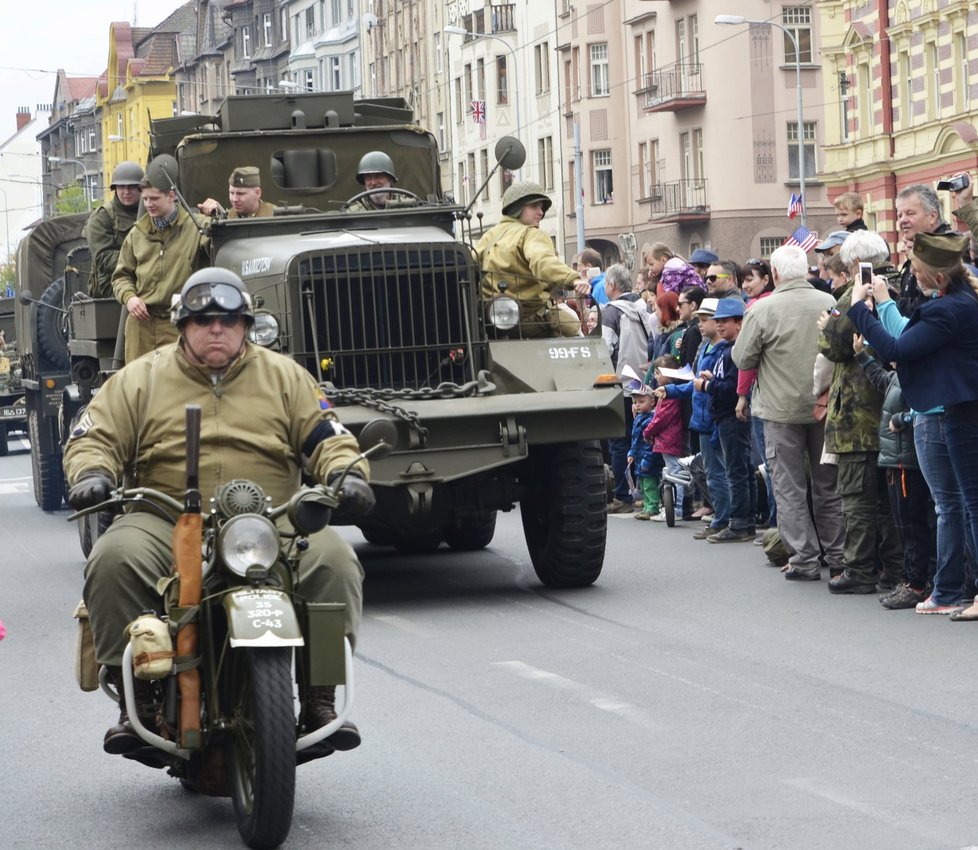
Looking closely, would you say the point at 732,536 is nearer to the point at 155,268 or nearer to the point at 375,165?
the point at 375,165

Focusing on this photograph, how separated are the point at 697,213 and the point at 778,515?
48.9m

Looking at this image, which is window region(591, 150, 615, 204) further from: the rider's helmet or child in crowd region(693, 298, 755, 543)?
the rider's helmet

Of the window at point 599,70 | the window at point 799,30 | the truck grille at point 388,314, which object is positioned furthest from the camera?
the window at point 599,70

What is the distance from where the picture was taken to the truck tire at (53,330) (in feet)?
71.7

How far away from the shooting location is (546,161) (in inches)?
2844

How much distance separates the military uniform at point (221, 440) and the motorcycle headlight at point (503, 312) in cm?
568

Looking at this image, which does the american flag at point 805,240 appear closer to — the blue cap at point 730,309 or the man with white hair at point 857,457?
the blue cap at point 730,309

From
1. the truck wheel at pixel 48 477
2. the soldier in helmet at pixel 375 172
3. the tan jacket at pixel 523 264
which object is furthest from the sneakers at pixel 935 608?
the truck wheel at pixel 48 477

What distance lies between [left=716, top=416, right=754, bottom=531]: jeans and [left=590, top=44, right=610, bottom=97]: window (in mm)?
53916

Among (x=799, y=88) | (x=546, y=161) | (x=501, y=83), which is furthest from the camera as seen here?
(x=501, y=83)

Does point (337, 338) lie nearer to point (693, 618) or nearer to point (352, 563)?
point (693, 618)

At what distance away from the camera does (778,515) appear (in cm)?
1321

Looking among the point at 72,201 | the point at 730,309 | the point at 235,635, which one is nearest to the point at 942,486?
the point at 730,309

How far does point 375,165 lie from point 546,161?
58486 mm
